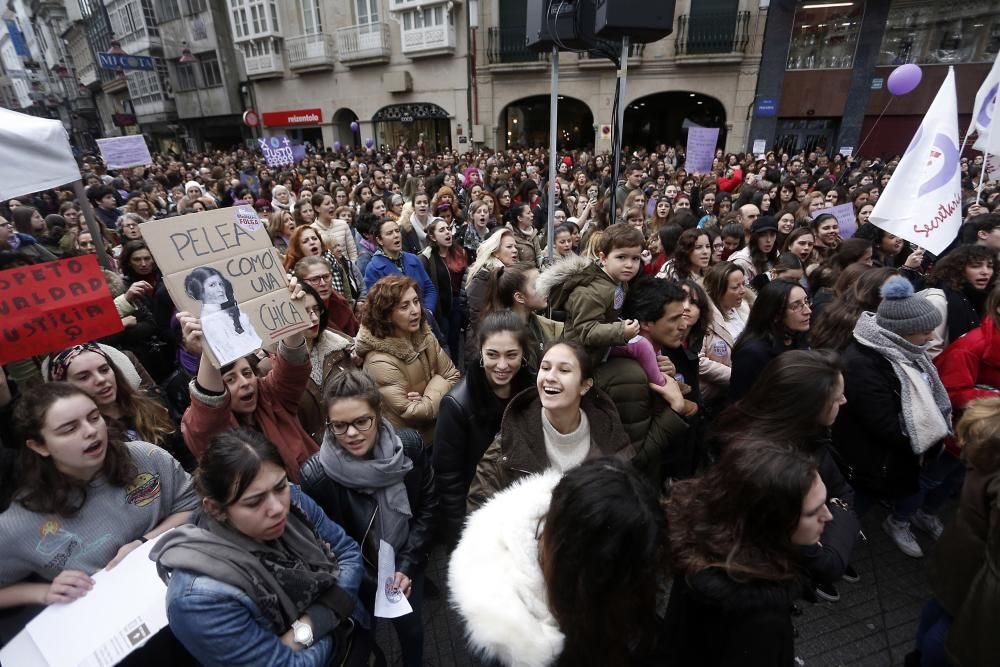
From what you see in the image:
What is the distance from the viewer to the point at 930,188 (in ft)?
13.5

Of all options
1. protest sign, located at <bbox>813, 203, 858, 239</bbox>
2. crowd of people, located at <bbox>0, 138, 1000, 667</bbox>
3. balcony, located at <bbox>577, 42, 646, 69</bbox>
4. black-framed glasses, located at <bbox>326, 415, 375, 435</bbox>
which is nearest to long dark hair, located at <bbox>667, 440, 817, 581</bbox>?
crowd of people, located at <bbox>0, 138, 1000, 667</bbox>

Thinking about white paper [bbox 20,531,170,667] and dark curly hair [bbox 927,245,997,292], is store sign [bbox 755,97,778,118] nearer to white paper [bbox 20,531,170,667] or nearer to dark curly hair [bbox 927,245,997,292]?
dark curly hair [bbox 927,245,997,292]

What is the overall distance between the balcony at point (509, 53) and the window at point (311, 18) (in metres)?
9.71

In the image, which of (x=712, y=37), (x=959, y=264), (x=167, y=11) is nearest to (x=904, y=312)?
(x=959, y=264)

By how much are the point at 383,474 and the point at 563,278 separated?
66.8 inches

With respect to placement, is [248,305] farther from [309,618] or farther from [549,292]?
[549,292]

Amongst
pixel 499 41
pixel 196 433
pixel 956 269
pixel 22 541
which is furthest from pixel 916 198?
pixel 499 41

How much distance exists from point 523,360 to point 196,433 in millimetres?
1547

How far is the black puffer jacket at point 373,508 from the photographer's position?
222 centimetres

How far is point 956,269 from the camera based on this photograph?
373 cm

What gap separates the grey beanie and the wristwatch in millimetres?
3267

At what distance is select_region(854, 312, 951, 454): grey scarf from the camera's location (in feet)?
8.84

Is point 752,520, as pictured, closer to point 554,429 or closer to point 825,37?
point 554,429

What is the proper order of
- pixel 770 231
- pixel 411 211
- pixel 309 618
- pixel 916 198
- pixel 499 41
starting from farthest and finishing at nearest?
pixel 499 41
pixel 411 211
pixel 770 231
pixel 916 198
pixel 309 618
